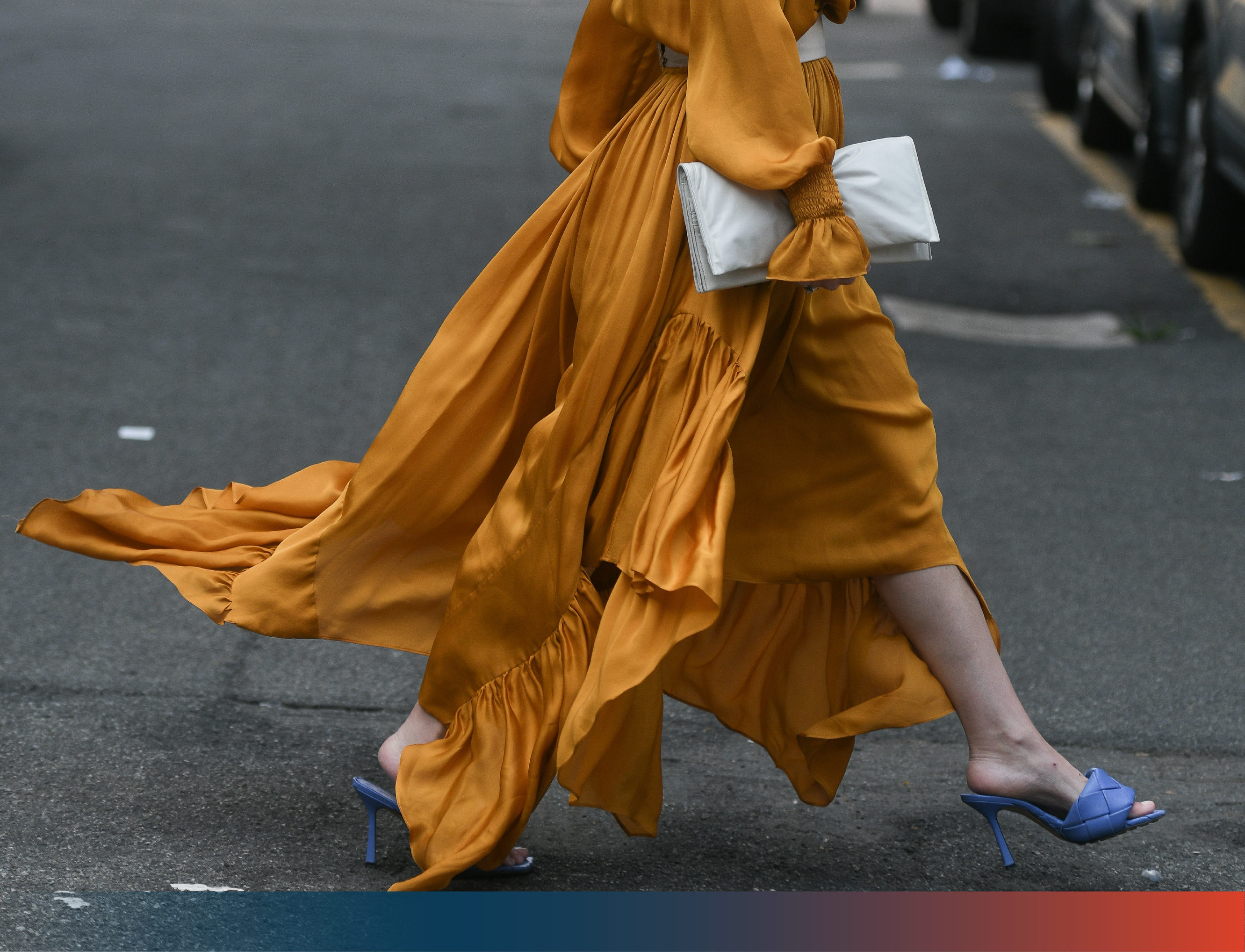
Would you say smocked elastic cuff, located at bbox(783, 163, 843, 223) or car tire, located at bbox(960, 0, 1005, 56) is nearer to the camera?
smocked elastic cuff, located at bbox(783, 163, 843, 223)

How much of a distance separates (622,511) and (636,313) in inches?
13.0

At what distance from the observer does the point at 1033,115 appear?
40.9ft

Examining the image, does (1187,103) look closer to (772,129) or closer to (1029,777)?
(1029,777)

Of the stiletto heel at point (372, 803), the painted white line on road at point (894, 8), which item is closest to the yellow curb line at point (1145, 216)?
the stiletto heel at point (372, 803)

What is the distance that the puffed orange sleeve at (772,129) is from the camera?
2.38 metres

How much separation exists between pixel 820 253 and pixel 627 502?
1.69 ft

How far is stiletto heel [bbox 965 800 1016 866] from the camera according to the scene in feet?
9.05

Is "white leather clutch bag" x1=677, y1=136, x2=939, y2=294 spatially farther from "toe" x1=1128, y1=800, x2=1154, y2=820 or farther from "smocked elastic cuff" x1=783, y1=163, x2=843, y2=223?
"toe" x1=1128, y1=800, x2=1154, y2=820

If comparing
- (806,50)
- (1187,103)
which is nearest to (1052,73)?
(1187,103)

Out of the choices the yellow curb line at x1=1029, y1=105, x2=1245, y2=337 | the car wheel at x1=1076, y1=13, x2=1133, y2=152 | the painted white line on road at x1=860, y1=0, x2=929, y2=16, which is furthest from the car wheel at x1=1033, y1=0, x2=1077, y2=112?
the painted white line on road at x1=860, y1=0, x2=929, y2=16

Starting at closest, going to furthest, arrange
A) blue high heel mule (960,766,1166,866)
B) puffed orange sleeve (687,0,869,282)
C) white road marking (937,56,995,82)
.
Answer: puffed orange sleeve (687,0,869,282) → blue high heel mule (960,766,1166,866) → white road marking (937,56,995,82)

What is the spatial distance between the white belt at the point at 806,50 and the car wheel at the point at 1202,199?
17.0 ft

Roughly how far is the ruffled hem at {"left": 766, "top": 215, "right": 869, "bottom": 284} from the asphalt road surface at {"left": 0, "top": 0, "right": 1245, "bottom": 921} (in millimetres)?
1183

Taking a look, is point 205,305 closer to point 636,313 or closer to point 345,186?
point 345,186
